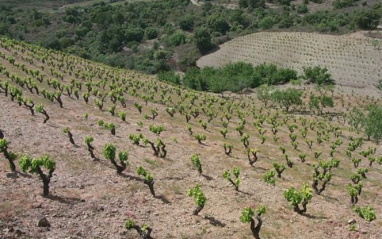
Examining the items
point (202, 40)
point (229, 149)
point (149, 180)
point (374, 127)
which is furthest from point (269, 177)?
point (202, 40)

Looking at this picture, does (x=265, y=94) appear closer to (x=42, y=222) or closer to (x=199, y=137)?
(x=199, y=137)

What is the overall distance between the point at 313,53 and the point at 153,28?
83223mm

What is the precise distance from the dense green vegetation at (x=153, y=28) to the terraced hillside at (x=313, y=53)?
11.4 m

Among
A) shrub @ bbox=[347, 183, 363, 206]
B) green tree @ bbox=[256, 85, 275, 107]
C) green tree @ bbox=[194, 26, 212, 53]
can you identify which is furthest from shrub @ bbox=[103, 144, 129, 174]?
green tree @ bbox=[194, 26, 212, 53]

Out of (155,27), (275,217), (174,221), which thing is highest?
(174,221)

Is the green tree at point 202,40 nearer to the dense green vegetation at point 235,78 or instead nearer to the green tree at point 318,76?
the dense green vegetation at point 235,78

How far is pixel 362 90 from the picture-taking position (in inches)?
3605

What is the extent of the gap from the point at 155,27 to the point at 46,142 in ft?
552

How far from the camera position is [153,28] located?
576 ft

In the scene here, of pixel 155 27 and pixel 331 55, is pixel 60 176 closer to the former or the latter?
pixel 331 55

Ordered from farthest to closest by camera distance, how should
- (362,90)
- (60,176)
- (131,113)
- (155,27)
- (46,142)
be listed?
(155,27)
(362,90)
(131,113)
(46,142)
(60,176)

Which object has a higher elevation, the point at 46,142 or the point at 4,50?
the point at 46,142

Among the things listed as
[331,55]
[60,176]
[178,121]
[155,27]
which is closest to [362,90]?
[331,55]

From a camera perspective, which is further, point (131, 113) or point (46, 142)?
point (131, 113)
